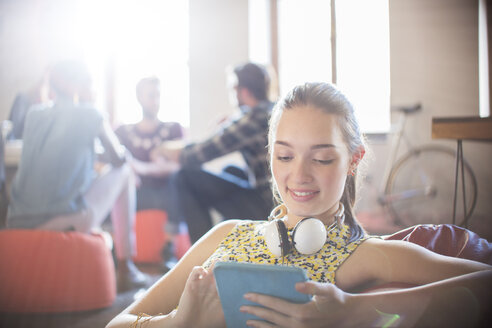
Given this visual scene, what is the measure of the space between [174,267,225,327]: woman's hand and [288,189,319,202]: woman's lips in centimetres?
17

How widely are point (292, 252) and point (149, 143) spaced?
76.2 inches

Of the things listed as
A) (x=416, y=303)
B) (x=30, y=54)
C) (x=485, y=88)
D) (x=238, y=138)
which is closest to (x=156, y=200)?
(x=238, y=138)

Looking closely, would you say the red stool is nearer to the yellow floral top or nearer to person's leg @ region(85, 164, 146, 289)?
person's leg @ region(85, 164, 146, 289)

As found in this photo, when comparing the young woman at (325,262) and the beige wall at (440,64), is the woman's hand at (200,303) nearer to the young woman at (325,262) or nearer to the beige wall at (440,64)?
the young woman at (325,262)

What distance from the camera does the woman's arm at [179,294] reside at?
567mm

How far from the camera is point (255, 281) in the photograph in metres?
0.50

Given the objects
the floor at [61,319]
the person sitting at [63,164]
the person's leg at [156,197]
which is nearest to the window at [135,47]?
the person sitting at [63,164]

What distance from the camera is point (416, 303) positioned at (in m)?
0.54

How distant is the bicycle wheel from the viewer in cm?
94

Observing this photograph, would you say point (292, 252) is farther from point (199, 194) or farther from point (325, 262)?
point (199, 194)

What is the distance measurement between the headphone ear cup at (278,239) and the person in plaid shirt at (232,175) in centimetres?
94

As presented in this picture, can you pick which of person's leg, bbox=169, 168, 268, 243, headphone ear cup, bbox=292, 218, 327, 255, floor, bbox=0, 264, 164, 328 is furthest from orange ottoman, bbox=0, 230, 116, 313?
headphone ear cup, bbox=292, 218, 327, 255

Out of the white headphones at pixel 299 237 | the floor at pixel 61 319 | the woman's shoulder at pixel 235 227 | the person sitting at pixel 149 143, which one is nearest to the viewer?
the white headphones at pixel 299 237

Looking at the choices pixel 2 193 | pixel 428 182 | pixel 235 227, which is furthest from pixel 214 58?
pixel 235 227
